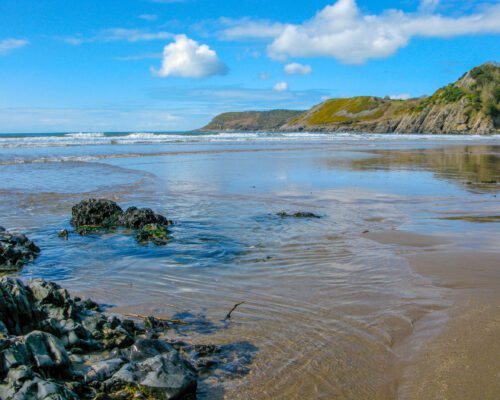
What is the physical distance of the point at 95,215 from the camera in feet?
31.9

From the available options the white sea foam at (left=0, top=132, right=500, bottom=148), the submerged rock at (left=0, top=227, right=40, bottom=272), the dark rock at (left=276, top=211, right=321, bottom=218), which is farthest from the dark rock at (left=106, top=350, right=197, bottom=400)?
the white sea foam at (left=0, top=132, right=500, bottom=148)

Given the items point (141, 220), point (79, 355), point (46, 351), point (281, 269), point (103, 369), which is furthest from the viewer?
point (141, 220)

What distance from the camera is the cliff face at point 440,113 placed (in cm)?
8175

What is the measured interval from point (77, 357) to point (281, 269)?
323cm

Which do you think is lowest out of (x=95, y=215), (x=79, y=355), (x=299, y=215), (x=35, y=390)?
(x=79, y=355)

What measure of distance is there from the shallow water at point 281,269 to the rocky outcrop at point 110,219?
16.4 inches

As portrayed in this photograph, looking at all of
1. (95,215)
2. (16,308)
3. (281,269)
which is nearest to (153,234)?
(95,215)

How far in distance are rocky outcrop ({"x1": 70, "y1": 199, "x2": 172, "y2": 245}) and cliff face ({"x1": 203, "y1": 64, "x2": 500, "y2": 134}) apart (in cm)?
7795

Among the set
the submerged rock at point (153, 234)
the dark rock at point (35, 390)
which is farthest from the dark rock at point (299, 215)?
the dark rock at point (35, 390)

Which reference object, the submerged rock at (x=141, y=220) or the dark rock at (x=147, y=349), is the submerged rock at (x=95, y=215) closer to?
the submerged rock at (x=141, y=220)

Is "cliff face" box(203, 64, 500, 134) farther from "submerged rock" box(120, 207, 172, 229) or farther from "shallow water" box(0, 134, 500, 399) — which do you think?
"submerged rock" box(120, 207, 172, 229)

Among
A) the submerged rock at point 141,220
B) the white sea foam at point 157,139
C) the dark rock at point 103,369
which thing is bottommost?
the dark rock at point 103,369

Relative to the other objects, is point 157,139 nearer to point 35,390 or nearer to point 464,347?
point 464,347

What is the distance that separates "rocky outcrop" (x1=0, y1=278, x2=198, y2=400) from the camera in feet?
10.9
